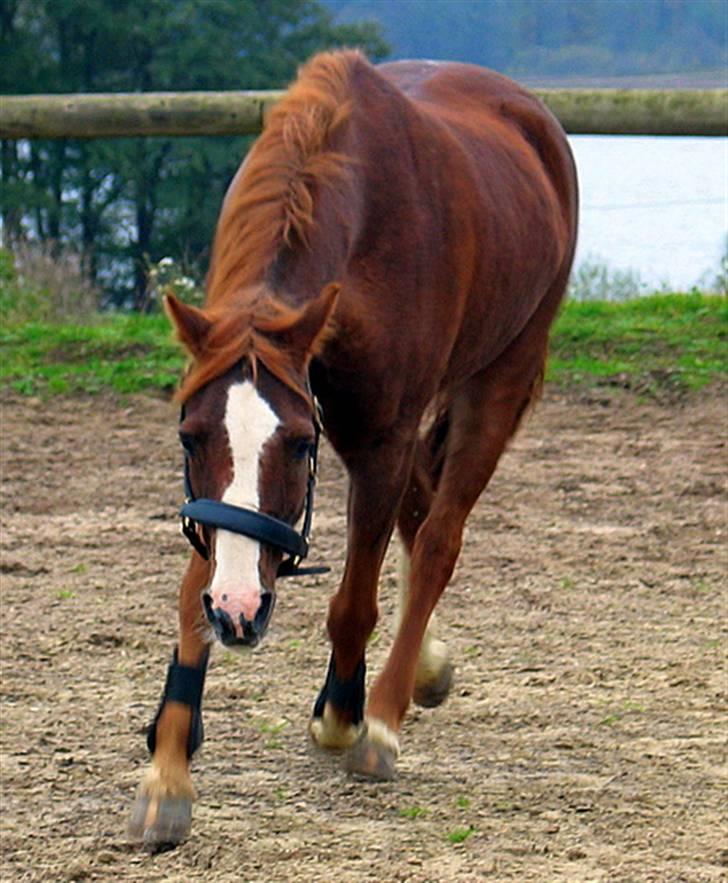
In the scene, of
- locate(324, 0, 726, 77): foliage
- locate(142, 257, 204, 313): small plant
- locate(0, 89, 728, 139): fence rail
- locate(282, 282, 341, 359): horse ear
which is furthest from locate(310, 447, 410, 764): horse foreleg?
locate(324, 0, 726, 77): foliage

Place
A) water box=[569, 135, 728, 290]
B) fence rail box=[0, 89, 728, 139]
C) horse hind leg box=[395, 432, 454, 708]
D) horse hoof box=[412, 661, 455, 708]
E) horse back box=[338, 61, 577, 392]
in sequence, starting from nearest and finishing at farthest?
1. horse back box=[338, 61, 577, 392]
2. horse hoof box=[412, 661, 455, 708]
3. horse hind leg box=[395, 432, 454, 708]
4. fence rail box=[0, 89, 728, 139]
5. water box=[569, 135, 728, 290]

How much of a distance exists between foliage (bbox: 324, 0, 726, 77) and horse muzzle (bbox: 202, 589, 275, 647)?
10.4 metres

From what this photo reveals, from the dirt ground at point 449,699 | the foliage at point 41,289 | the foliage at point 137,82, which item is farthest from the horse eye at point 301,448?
the foliage at point 137,82

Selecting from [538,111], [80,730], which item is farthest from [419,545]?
[538,111]

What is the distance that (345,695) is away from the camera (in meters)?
3.60

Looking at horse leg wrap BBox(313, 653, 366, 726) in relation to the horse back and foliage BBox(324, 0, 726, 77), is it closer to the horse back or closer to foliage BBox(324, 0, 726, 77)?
the horse back

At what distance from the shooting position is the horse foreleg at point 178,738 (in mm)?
3072

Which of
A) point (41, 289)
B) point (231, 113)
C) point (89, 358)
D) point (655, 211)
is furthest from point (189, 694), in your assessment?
point (655, 211)

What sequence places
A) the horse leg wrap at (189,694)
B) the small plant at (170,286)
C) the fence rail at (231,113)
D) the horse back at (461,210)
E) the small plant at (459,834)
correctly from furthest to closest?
the small plant at (170,286) < the fence rail at (231,113) < the horse back at (461,210) < the horse leg wrap at (189,694) < the small plant at (459,834)

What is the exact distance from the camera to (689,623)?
469 centimetres

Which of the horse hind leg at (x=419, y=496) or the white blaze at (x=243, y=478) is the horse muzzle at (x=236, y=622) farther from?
the horse hind leg at (x=419, y=496)

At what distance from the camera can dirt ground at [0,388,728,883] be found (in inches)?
121

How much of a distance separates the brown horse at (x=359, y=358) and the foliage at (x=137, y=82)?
16.1 metres

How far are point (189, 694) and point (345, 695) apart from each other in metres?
0.49
